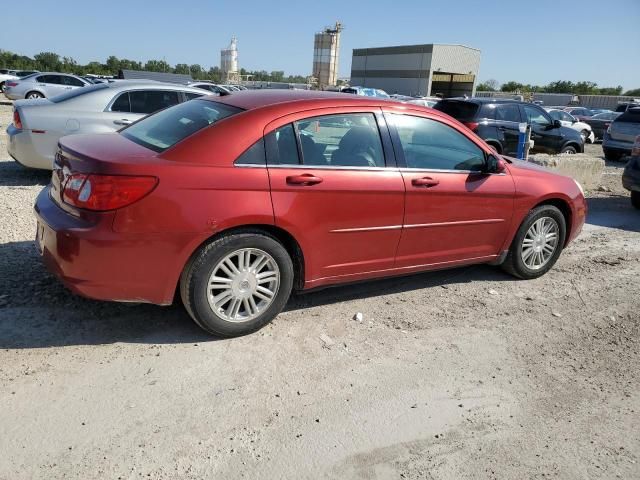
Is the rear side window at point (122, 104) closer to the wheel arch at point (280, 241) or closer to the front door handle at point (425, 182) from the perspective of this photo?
the wheel arch at point (280, 241)

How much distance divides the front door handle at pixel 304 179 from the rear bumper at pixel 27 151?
489cm

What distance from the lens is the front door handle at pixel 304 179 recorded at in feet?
11.7

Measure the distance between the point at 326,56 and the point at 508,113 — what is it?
93.4 metres

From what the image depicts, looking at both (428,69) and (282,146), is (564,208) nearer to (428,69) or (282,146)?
(282,146)

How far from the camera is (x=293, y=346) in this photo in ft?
11.8

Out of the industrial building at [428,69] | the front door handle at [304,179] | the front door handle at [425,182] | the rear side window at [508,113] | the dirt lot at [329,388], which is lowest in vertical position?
the dirt lot at [329,388]

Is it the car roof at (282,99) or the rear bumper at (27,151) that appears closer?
the car roof at (282,99)

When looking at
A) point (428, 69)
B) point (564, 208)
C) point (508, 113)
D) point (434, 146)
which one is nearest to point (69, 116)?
point (434, 146)

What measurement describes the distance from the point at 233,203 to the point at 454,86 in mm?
78332

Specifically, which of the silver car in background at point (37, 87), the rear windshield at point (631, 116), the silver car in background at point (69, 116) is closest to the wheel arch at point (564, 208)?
the silver car in background at point (69, 116)

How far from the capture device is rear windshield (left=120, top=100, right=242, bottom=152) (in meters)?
3.58

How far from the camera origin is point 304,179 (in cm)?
360

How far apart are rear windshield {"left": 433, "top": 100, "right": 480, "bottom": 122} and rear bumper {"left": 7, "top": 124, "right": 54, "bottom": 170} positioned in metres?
7.93

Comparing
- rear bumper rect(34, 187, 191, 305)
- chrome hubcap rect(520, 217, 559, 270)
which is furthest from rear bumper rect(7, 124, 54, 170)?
chrome hubcap rect(520, 217, 559, 270)
